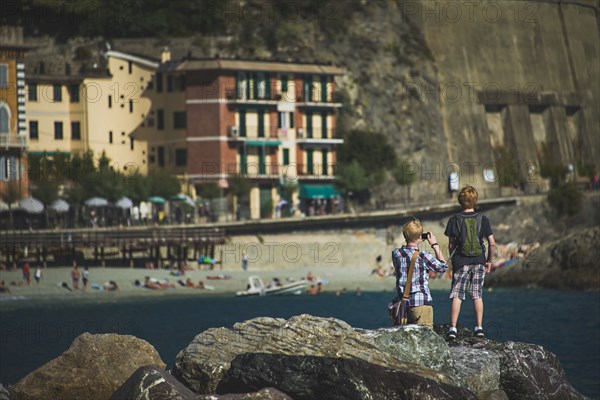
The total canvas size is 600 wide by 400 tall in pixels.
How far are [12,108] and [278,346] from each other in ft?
230

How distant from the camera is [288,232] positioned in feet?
294

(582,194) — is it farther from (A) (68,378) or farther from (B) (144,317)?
(A) (68,378)

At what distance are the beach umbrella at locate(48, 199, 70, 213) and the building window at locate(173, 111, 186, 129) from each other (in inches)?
583

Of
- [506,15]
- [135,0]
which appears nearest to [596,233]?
[135,0]

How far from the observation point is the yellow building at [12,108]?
86.1 metres

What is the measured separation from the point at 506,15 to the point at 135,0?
129 feet

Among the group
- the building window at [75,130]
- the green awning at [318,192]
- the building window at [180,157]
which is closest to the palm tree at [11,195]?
the building window at [75,130]

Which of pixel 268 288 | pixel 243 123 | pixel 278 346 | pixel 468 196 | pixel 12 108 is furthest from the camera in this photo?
pixel 243 123

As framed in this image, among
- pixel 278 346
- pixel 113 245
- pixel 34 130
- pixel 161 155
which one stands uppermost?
pixel 34 130

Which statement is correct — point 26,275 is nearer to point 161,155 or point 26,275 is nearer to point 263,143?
point 161,155

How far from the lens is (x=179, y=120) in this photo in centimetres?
9675

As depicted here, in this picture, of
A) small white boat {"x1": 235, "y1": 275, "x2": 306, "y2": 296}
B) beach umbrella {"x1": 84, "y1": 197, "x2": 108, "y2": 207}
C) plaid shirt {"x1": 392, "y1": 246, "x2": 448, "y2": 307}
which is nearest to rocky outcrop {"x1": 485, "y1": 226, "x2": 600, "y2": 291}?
small white boat {"x1": 235, "y1": 275, "x2": 306, "y2": 296}

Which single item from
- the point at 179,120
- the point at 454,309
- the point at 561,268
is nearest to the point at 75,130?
the point at 179,120

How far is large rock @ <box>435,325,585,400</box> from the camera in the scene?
66.8 feet
